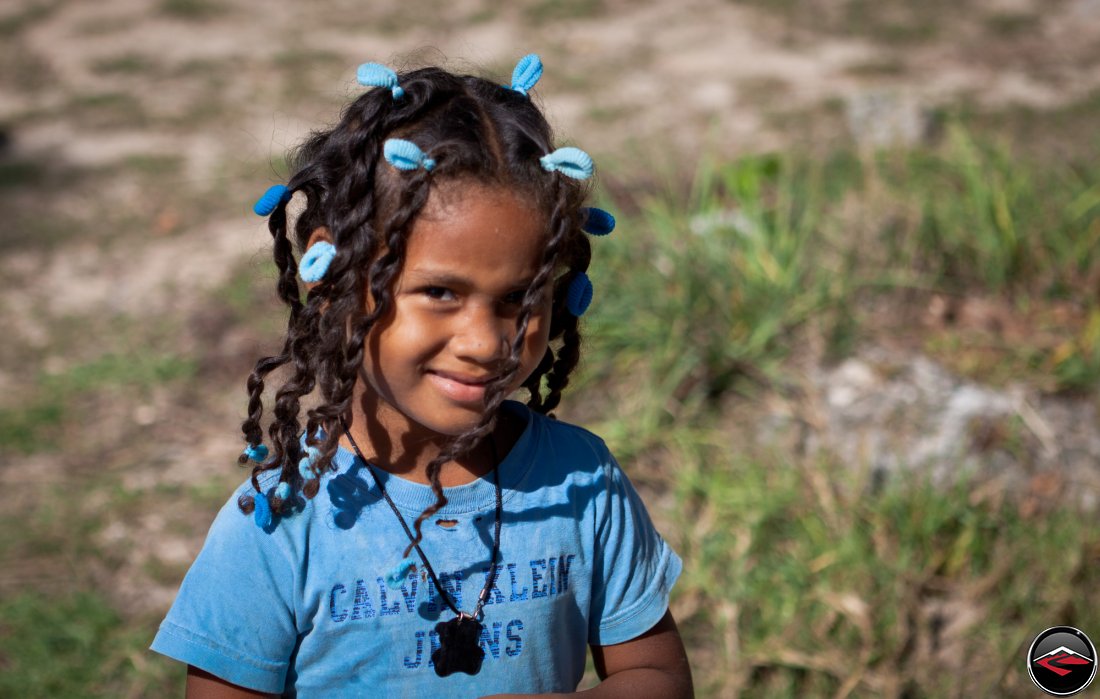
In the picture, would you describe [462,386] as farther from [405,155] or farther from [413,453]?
[405,155]

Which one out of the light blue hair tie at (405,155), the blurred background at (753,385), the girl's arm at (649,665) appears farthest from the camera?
the blurred background at (753,385)

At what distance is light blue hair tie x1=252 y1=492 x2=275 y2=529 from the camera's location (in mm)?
1432

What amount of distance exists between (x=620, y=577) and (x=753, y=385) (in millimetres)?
2035

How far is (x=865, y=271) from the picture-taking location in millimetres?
3750

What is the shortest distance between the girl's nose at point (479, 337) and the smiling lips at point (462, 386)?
3 cm

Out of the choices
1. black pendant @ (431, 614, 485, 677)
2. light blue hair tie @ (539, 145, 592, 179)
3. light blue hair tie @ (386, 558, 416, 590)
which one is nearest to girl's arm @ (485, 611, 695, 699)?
black pendant @ (431, 614, 485, 677)

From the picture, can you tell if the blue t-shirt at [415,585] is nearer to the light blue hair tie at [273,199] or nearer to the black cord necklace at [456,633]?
the black cord necklace at [456,633]

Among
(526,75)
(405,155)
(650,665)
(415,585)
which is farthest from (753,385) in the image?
(405,155)

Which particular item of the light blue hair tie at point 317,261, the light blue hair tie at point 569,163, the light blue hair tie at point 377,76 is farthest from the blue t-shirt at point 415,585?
the light blue hair tie at point 377,76

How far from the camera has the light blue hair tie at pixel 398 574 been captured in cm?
146

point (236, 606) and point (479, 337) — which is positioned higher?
point (479, 337)

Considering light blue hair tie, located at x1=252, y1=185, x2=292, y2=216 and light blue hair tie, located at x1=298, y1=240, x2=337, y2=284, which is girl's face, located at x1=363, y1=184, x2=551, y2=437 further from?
light blue hair tie, located at x1=252, y1=185, x2=292, y2=216

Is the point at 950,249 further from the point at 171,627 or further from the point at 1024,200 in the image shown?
the point at 171,627

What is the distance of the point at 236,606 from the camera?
1428mm
